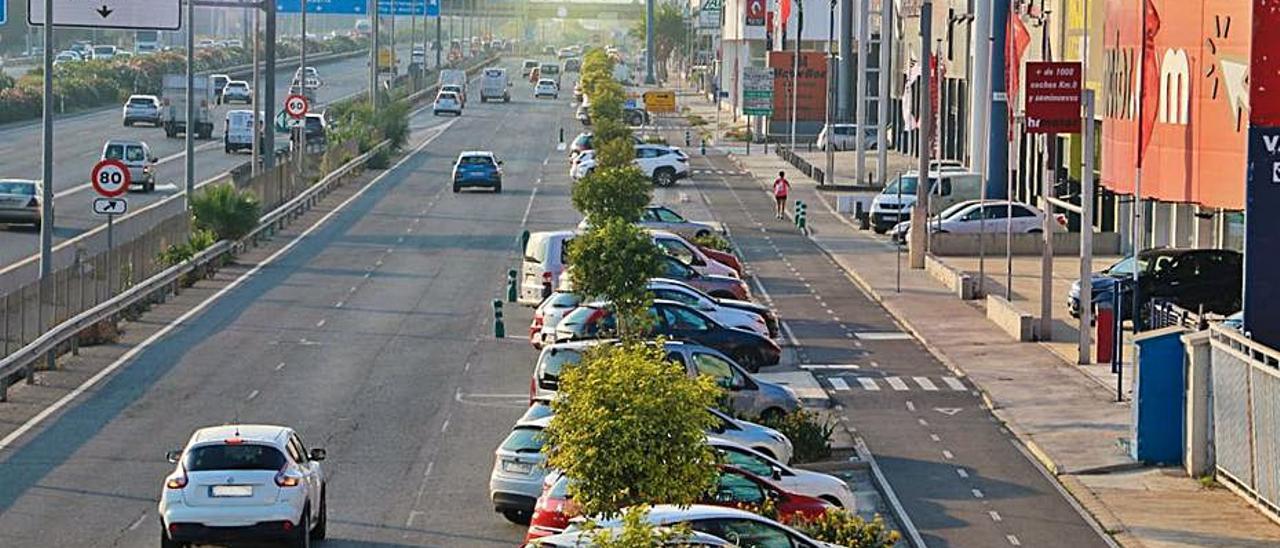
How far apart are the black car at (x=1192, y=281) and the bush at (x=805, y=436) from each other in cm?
1483

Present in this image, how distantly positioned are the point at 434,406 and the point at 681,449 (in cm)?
1476

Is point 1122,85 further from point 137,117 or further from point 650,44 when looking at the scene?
point 650,44

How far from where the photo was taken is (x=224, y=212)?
55562 mm

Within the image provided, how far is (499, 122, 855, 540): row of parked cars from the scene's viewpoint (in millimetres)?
20328

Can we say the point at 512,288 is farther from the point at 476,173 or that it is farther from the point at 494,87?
the point at 494,87

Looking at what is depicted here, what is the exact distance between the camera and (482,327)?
44.4 meters

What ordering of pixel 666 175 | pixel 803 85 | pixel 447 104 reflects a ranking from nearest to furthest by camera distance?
pixel 666 175 < pixel 803 85 < pixel 447 104

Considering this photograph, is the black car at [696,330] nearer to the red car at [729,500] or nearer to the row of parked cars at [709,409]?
the row of parked cars at [709,409]

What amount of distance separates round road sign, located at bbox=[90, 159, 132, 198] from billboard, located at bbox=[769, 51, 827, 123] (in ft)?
235

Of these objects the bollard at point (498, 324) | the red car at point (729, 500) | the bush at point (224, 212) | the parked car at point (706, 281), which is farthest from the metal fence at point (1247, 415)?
the bush at point (224, 212)

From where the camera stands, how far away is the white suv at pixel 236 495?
2280 cm

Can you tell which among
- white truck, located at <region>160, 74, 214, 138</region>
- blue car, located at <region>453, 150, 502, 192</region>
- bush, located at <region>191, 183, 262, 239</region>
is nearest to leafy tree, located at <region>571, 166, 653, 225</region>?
bush, located at <region>191, 183, 262, 239</region>

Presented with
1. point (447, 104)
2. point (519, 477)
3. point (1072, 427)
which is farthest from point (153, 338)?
point (447, 104)

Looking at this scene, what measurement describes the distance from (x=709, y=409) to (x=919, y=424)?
750 cm
